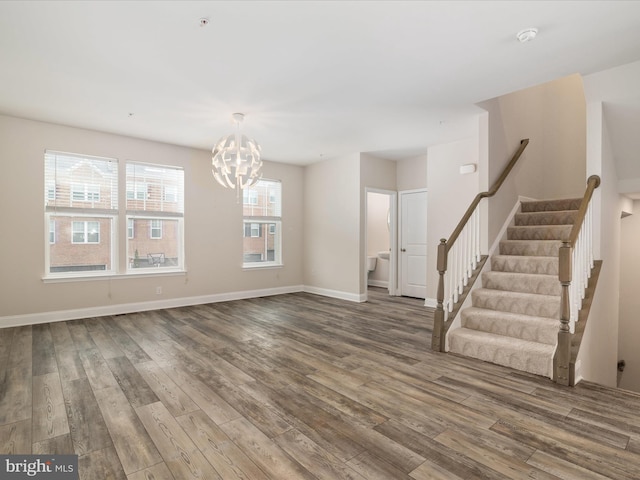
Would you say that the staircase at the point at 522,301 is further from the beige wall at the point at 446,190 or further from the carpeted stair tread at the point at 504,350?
the beige wall at the point at 446,190

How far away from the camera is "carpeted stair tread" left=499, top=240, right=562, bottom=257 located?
4.03 m

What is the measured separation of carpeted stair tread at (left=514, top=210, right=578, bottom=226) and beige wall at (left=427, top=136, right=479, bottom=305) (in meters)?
0.77

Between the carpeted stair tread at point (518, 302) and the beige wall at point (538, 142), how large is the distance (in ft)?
2.60

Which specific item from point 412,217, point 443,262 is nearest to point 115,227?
point 443,262

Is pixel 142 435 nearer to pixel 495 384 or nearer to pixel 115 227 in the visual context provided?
pixel 495 384

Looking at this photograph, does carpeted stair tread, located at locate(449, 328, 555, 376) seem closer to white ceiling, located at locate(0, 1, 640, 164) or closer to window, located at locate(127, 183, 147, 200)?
white ceiling, located at locate(0, 1, 640, 164)

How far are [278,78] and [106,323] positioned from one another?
4025 millimetres

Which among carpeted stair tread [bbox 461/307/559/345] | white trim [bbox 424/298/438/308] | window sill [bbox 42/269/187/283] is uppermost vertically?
window sill [bbox 42/269/187/283]

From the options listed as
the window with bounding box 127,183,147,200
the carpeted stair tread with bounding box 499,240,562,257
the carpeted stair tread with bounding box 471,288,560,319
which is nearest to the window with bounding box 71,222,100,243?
the window with bounding box 127,183,147,200

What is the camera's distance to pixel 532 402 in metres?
2.51

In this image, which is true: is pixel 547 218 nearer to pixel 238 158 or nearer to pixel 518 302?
pixel 518 302

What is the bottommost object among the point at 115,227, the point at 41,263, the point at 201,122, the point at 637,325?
the point at 637,325

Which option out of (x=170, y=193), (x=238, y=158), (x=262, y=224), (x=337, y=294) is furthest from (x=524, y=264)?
(x=170, y=193)

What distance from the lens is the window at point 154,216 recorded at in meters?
5.40
